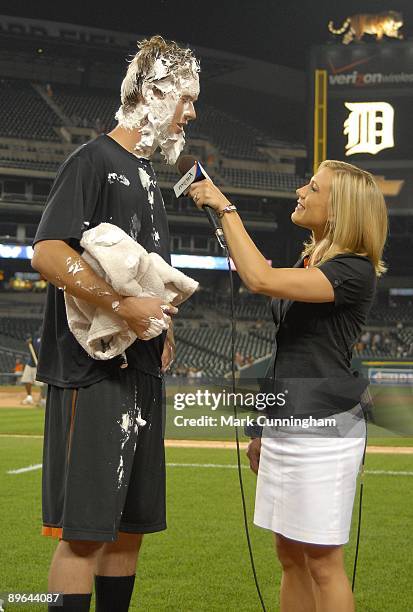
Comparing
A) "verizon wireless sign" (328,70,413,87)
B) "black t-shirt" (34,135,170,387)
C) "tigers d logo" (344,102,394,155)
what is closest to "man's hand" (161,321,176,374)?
"black t-shirt" (34,135,170,387)

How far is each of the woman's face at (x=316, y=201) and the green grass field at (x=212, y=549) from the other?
2196 millimetres

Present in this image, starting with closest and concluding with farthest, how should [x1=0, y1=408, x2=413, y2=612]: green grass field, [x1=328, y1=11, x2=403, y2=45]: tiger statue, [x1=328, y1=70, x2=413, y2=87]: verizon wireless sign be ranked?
[x1=0, y1=408, x2=413, y2=612]: green grass field, [x1=328, y1=70, x2=413, y2=87]: verizon wireless sign, [x1=328, y1=11, x2=403, y2=45]: tiger statue

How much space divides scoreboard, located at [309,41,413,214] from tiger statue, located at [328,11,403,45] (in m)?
2.16

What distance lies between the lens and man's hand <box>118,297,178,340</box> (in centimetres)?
244

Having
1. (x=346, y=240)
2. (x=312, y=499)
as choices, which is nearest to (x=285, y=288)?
(x=346, y=240)

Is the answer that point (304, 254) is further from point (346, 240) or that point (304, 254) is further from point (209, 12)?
point (209, 12)

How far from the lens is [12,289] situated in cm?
3647

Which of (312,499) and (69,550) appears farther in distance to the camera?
(312,499)

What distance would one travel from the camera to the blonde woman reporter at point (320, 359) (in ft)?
9.23

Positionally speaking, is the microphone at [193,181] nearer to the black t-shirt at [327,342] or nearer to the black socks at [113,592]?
the black t-shirt at [327,342]

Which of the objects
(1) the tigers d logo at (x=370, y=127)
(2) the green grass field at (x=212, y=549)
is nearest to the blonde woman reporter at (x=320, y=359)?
(2) the green grass field at (x=212, y=549)

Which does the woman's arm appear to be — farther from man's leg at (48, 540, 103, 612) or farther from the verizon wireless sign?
the verizon wireless sign

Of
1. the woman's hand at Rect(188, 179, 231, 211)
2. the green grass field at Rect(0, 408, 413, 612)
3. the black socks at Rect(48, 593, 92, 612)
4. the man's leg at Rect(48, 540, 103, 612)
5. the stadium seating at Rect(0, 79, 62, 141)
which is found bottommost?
the green grass field at Rect(0, 408, 413, 612)

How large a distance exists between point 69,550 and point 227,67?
123 ft
